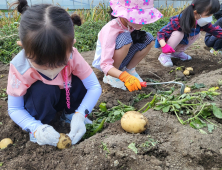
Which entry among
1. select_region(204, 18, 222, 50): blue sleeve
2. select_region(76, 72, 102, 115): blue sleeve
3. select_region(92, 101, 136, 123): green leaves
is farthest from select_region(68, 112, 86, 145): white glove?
select_region(204, 18, 222, 50): blue sleeve

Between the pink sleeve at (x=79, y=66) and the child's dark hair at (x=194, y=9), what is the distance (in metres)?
2.06

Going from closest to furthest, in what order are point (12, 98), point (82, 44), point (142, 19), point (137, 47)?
1. point (12, 98)
2. point (142, 19)
3. point (137, 47)
4. point (82, 44)

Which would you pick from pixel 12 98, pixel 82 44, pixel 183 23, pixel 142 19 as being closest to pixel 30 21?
pixel 12 98

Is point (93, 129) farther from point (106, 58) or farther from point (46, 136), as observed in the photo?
point (106, 58)

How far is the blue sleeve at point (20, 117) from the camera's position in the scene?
1.47 metres

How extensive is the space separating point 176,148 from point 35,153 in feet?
3.15

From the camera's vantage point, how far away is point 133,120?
4.79ft

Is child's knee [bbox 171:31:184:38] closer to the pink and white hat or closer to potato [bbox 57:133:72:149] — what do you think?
the pink and white hat

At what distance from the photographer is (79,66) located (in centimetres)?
160

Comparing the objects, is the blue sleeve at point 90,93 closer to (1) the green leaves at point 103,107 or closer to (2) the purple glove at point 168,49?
(1) the green leaves at point 103,107

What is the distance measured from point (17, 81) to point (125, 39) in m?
1.23

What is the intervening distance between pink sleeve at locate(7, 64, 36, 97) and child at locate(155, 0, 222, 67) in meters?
2.17

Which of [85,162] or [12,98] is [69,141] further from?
[12,98]

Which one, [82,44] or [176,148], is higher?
[176,148]
